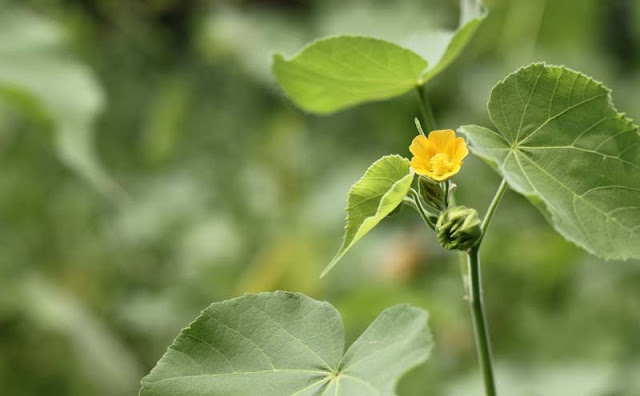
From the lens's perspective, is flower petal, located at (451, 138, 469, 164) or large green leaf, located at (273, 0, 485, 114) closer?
flower petal, located at (451, 138, 469, 164)

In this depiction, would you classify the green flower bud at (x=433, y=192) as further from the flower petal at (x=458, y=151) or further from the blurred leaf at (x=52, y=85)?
the blurred leaf at (x=52, y=85)

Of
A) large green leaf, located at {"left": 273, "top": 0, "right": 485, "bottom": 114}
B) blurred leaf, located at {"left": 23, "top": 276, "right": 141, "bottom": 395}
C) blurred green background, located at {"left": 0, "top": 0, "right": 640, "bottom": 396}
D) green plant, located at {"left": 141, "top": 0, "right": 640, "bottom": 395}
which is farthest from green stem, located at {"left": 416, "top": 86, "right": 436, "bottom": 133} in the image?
blurred leaf, located at {"left": 23, "top": 276, "right": 141, "bottom": 395}

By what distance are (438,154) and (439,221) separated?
38 mm

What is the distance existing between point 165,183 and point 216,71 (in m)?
0.35

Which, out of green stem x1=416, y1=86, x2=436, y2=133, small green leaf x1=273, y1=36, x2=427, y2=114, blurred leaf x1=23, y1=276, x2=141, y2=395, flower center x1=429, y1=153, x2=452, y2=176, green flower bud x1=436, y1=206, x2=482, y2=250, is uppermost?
blurred leaf x1=23, y1=276, x2=141, y2=395

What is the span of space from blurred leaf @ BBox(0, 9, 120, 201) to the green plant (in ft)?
1.78

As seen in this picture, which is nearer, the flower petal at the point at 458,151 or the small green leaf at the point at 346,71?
the flower petal at the point at 458,151

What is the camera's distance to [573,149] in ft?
1.43

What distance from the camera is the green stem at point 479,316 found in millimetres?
420

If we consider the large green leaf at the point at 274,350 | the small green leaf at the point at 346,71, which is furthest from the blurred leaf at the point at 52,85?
the large green leaf at the point at 274,350

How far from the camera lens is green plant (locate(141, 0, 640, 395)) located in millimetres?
410

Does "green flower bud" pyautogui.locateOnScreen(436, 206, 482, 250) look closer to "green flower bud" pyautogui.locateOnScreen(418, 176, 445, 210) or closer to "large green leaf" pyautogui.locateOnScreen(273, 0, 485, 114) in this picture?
"green flower bud" pyautogui.locateOnScreen(418, 176, 445, 210)

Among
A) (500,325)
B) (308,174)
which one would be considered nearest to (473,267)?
(500,325)

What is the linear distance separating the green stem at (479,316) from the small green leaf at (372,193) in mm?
51
